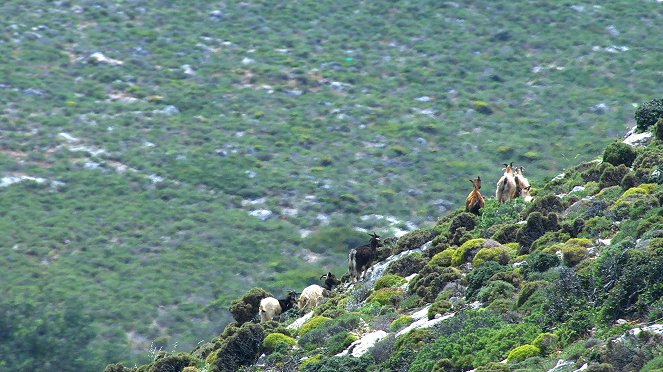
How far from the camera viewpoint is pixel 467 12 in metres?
79.8

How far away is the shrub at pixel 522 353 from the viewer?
21.1 meters

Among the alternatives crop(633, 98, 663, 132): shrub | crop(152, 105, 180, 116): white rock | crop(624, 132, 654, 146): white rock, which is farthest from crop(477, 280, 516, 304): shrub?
crop(152, 105, 180, 116): white rock

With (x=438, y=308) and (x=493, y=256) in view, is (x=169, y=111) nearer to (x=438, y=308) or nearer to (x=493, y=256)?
(x=493, y=256)

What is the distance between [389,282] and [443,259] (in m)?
1.71

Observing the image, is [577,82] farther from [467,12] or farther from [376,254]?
[376,254]

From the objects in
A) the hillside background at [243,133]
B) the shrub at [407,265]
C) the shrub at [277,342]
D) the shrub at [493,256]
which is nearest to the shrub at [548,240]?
the shrub at [493,256]

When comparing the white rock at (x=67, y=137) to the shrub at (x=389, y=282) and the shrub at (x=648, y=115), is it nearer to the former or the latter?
the shrub at (x=648, y=115)

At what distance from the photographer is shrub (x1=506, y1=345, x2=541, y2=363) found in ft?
69.4

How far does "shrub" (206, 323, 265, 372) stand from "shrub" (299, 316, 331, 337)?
3.43 ft

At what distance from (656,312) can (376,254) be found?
52.8ft

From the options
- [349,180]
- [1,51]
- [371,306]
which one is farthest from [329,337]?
[1,51]

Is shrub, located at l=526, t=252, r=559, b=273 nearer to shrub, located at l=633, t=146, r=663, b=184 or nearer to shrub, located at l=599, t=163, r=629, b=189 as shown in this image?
shrub, located at l=633, t=146, r=663, b=184

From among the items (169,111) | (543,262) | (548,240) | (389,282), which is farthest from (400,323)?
(169,111)

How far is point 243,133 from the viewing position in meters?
65.9
